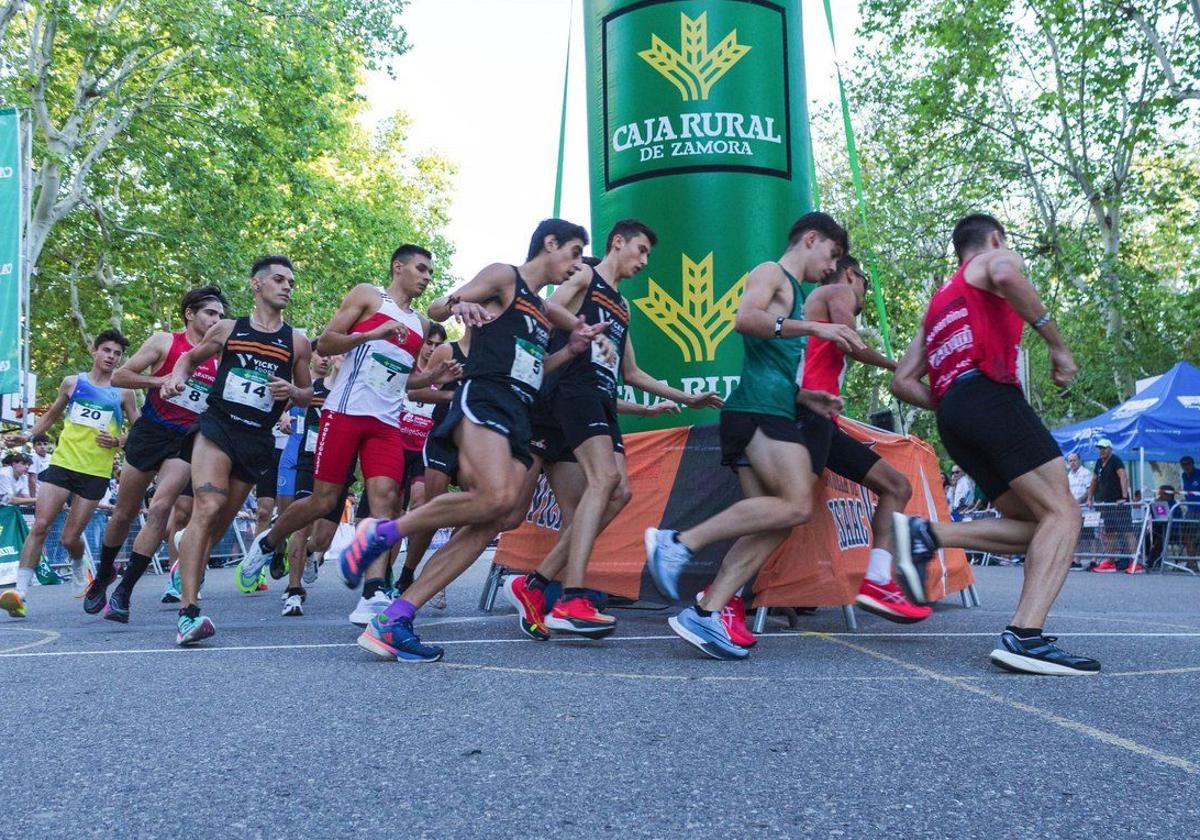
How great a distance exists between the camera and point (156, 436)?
7926 mm

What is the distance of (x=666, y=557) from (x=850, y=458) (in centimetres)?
148

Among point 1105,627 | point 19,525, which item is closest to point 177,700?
point 1105,627

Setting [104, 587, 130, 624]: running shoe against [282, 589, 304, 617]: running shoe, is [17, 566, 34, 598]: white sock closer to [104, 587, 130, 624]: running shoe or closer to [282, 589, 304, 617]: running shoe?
[104, 587, 130, 624]: running shoe

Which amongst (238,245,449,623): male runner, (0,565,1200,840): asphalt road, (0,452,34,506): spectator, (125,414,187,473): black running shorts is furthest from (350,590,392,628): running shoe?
(0,452,34,506): spectator

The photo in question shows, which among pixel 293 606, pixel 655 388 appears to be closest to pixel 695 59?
pixel 655 388

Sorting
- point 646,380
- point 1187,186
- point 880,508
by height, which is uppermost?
point 1187,186

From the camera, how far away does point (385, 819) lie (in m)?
2.46

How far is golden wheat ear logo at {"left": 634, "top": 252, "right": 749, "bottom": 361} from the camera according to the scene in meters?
7.47

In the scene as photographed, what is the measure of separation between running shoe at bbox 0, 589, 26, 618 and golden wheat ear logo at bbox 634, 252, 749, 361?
4.62 meters

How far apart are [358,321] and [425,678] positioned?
2.98 m

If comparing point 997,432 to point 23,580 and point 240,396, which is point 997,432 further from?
point 23,580

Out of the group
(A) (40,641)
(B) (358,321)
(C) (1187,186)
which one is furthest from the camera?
(C) (1187,186)

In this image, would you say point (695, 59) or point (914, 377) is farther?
point (695, 59)

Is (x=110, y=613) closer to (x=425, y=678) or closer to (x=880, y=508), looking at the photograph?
(x=425, y=678)
